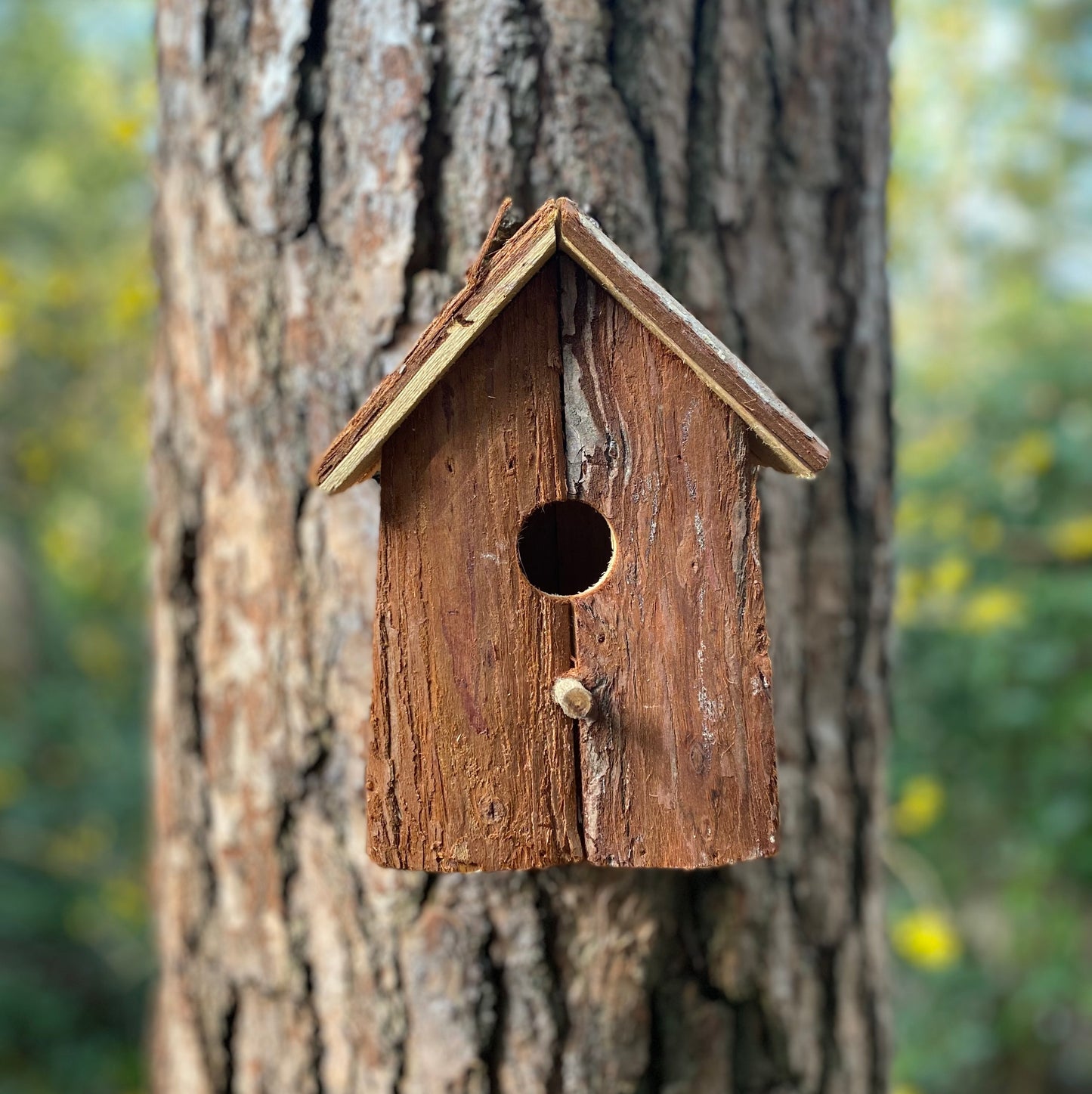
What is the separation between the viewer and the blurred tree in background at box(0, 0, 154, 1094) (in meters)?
5.50

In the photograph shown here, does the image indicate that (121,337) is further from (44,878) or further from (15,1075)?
(15,1075)

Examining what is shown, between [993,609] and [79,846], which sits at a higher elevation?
[993,609]

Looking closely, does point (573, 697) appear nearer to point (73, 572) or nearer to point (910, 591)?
point (910, 591)

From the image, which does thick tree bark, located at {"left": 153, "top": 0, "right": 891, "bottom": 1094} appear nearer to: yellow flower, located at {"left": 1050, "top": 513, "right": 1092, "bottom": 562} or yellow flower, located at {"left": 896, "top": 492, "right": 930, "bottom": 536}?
yellow flower, located at {"left": 896, "top": 492, "right": 930, "bottom": 536}

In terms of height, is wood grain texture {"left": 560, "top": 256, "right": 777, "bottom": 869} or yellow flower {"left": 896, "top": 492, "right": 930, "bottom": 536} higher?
yellow flower {"left": 896, "top": 492, "right": 930, "bottom": 536}

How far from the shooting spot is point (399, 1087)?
1.46 metres

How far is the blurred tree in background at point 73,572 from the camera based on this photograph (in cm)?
550

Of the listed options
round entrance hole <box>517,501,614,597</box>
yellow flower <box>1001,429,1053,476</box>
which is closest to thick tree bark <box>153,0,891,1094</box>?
round entrance hole <box>517,501,614,597</box>

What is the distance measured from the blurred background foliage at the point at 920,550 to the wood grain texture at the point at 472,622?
1.86 metres

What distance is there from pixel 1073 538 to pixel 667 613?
3541 mm

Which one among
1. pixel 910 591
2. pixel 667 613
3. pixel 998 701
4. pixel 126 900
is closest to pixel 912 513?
pixel 910 591

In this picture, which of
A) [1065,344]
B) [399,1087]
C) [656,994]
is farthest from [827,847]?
[1065,344]

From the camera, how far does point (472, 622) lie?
3.59 ft

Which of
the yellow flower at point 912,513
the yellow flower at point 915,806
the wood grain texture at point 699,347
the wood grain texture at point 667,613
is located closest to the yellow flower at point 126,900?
the yellow flower at point 915,806
